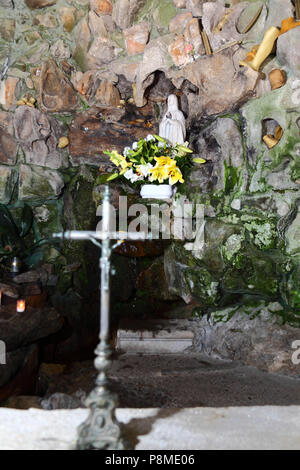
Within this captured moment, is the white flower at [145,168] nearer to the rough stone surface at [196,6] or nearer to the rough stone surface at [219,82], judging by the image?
the rough stone surface at [219,82]

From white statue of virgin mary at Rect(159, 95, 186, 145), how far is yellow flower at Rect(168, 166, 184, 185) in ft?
1.94

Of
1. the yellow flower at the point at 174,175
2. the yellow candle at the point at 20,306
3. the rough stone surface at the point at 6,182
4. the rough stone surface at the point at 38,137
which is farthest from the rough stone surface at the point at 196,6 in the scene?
the yellow candle at the point at 20,306

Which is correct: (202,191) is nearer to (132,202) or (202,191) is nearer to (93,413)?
(132,202)

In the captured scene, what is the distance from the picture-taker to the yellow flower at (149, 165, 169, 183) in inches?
158

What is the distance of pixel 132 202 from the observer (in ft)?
14.6

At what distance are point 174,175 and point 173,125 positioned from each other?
0.88 metres

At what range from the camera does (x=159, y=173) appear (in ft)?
13.3

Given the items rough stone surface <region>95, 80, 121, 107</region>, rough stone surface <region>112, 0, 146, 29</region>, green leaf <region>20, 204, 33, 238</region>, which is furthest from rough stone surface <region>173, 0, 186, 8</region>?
green leaf <region>20, 204, 33, 238</region>

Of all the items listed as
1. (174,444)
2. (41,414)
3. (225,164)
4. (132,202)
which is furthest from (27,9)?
(174,444)

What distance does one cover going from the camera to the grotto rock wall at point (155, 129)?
3619mm

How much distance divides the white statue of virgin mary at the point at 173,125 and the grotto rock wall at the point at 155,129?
0.22 metres

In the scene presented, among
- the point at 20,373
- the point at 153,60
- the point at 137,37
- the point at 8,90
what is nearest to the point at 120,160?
the point at 153,60

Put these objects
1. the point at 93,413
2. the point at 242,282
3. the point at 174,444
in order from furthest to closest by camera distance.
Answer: the point at 242,282, the point at 174,444, the point at 93,413

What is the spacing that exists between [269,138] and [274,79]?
598 millimetres
